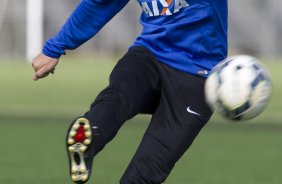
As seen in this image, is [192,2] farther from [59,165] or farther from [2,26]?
[2,26]

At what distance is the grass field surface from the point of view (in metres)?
9.66

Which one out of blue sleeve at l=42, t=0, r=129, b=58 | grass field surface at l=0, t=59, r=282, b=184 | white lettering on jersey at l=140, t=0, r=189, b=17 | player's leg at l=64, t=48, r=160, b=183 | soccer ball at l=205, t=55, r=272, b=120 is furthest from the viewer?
grass field surface at l=0, t=59, r=282, b=184

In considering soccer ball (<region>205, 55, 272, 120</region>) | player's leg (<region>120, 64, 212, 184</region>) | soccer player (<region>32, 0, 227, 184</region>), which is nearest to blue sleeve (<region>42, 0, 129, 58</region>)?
soccer player (<region>32, 0, 227, 184</region>)

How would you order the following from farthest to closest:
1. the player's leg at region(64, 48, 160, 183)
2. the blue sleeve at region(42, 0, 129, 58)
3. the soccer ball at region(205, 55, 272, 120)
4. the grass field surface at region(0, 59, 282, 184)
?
1. the grass field surface at region(0, 59, 282, 184)
2. the blue sleeve at region(42, 0, 129, 58)
3. the soccer ball at region(205, 55, 272, 120)
4. the player's leg at region(64, 48, 160, 183)

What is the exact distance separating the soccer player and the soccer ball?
26cm

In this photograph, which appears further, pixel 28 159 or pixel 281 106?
pixel 281 106

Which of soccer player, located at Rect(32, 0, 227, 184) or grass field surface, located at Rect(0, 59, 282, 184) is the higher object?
soccer player, located at Rect(32, 0, 227, 184)

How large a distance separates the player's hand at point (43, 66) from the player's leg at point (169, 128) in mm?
732

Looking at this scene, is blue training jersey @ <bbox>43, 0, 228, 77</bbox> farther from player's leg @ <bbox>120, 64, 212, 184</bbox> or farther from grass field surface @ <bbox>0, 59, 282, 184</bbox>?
grass field surface @ <bbox>0, 59, 282, 184</bbox>

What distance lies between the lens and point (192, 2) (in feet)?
21.1

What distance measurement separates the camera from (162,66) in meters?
6.42

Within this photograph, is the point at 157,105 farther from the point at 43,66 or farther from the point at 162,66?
the point at 43,66

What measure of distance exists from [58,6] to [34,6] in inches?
26.4

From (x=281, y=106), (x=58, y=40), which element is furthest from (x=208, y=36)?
(x=281, y=106)
